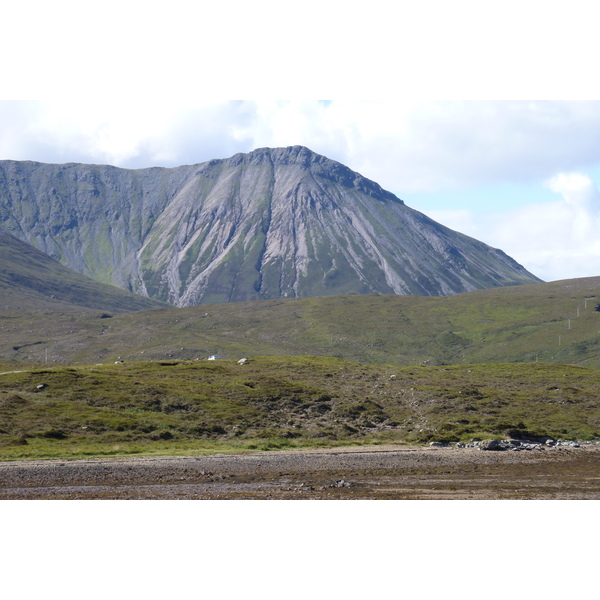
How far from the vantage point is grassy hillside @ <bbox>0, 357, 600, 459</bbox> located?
49.0m

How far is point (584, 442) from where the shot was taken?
53594mm

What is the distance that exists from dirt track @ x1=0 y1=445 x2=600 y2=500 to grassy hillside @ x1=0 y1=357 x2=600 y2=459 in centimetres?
578

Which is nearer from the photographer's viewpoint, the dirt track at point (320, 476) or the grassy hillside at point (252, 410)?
the dirt track at point (320, 476)

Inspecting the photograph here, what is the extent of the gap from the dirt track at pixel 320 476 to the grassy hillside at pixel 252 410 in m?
5.78

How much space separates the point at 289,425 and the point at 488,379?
36902mm

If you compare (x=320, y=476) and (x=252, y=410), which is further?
(x=252, y=410)

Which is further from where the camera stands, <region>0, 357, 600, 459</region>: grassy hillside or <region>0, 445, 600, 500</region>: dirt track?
<region>0, 357, 600, 459</region>: grassy hillside

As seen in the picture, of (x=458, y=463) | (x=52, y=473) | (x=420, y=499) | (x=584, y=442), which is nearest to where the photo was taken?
(x=420, y=499)

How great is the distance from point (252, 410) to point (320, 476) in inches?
932

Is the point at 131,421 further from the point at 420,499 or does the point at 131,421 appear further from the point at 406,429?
the point at 420,499

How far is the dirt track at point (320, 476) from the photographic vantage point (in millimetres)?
30516

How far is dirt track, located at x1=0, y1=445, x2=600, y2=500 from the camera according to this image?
30516 mm

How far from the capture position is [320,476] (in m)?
35.6

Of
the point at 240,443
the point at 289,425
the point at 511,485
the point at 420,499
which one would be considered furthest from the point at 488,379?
the point at 420,499
